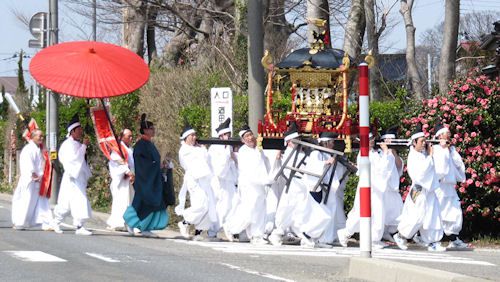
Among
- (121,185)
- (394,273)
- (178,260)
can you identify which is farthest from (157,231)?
(394,273)

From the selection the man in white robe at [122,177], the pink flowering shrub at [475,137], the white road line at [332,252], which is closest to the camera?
the white road line at [332,252]

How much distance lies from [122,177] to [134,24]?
16196 mm

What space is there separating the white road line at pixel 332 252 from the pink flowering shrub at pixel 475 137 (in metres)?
1.89

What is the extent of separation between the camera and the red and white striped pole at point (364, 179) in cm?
1225

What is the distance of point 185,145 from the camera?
674 inches

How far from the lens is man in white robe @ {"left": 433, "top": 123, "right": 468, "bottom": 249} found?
51.8 feet

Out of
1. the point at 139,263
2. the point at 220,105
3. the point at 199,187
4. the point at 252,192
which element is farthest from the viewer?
the point at 220,105

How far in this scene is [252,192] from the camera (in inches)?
658

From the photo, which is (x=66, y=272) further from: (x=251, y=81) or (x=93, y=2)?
(x=93, y=2)

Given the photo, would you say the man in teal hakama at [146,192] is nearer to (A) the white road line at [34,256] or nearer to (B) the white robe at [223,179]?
(B) the white robe at [223,179]

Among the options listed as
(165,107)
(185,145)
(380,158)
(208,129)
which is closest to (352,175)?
(380,158)

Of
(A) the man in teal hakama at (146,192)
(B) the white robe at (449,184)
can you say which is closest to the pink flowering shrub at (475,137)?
(B) the white robe at (449,184)

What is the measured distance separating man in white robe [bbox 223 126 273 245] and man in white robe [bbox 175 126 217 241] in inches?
19.0

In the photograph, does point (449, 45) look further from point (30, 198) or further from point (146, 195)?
point (30, 198)
